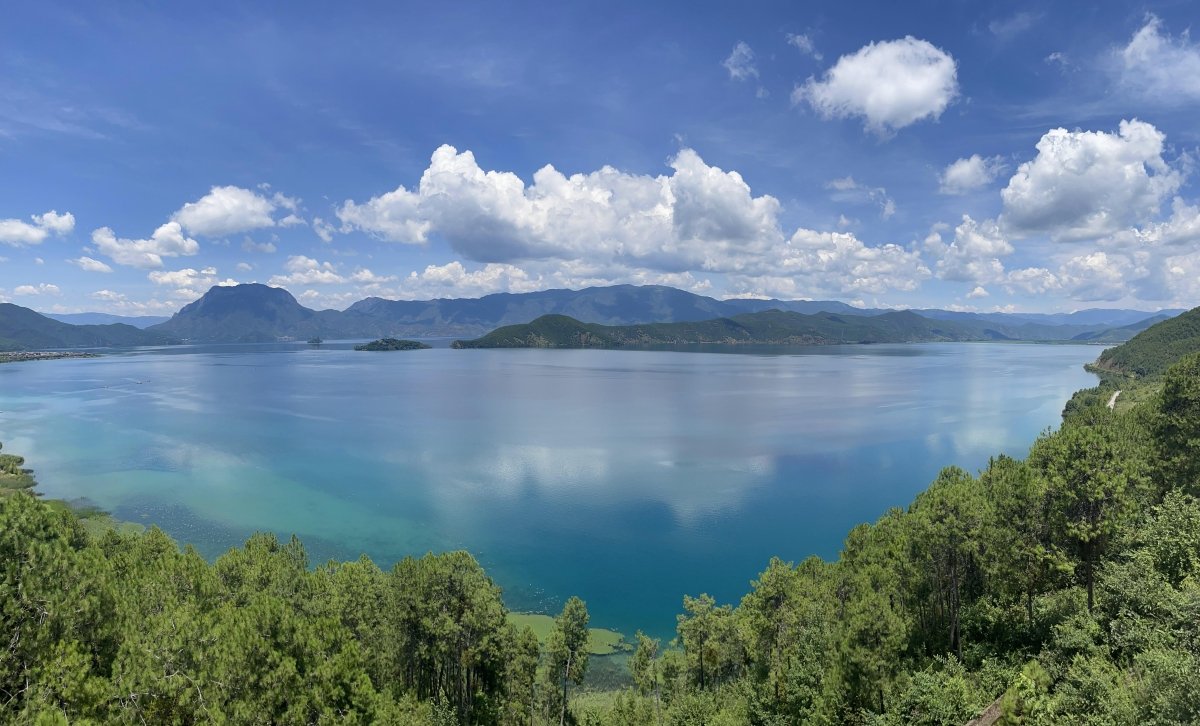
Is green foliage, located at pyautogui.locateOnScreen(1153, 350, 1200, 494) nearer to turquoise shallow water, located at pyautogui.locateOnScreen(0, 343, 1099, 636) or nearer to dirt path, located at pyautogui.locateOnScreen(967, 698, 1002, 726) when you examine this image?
turquoise shallow water, located at pyautogui.locateOnScreen(0, 343, 1099, 636)

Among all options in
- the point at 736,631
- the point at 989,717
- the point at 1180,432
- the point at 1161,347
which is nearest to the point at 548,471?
the point at 736,631

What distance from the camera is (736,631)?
31094mm

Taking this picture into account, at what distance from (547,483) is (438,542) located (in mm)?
20796

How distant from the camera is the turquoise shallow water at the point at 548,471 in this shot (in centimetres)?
5562

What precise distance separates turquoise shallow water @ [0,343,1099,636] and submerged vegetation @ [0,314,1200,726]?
17.6m

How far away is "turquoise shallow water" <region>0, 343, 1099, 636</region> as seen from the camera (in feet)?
182

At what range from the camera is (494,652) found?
27.3 meters

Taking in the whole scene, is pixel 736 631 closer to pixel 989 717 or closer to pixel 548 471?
pixel 989 717

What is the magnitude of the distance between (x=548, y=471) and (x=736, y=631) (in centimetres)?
5359

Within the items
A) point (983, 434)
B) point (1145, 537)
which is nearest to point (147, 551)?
point (1145, 537)

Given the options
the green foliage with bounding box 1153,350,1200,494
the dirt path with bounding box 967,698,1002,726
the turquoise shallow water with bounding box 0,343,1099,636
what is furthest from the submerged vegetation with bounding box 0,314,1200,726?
the turquoise shallow water with bounding box 0,343,1099,636

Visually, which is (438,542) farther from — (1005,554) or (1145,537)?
(1145,537)

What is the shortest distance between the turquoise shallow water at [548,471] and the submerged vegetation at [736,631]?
57.6 feet

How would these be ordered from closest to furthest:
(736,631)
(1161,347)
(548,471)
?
(736,631) < (548,471) < (1161,347)
